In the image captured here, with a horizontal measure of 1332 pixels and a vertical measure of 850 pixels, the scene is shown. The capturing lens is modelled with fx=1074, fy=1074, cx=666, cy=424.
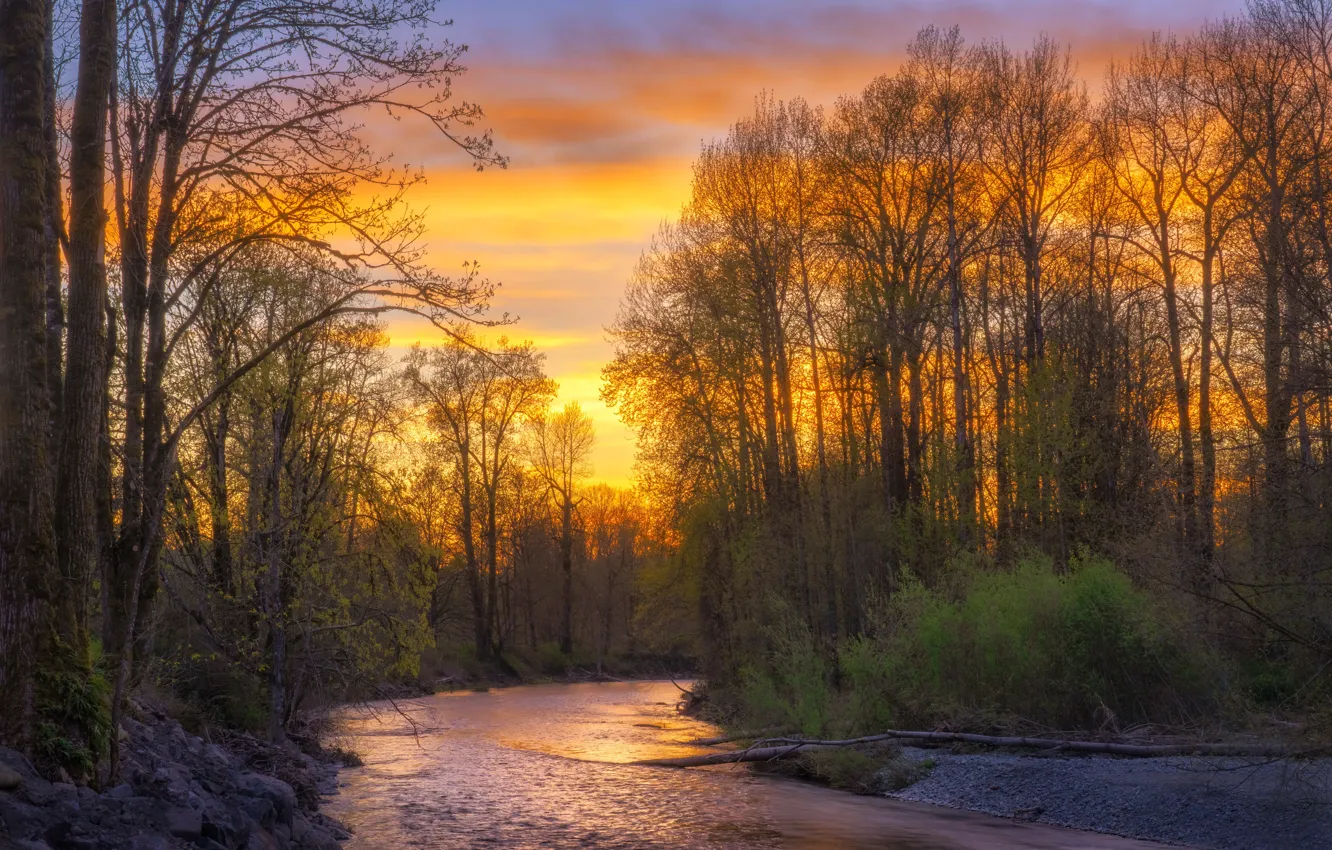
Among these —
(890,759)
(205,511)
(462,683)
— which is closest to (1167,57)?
(890,759)

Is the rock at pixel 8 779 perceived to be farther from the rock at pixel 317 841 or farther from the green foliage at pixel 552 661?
the green foliage at pixel 552 661

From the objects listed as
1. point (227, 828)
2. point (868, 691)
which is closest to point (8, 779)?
point (227, 828)

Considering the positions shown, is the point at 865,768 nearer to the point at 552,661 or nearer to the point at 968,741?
the point at 968,741

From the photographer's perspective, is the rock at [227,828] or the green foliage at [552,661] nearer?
the rock at [227,828]

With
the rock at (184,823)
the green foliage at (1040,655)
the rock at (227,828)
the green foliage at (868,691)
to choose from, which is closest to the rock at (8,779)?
the rock at (184,823)

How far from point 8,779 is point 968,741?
16.7 meters

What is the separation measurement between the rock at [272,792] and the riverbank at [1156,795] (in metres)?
10.5

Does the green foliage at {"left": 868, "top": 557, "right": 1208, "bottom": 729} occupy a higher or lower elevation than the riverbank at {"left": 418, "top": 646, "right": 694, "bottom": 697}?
higher

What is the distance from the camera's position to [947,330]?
35.4m

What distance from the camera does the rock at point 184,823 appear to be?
31.4 feet

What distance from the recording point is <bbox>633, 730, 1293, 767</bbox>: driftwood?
15938 millimetres

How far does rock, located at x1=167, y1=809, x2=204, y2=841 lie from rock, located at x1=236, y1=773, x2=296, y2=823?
101 inches

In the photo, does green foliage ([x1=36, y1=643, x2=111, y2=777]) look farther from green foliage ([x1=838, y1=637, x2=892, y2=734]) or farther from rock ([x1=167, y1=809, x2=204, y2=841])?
green foliage ([x1=838, y1=637, x2=892, y2=734])

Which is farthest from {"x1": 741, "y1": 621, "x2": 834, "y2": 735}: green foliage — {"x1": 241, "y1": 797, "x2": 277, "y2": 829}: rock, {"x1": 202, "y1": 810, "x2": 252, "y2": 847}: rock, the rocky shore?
{"x1": 202, "y1": 810, "x2": 252, "y2": 847}: rock
